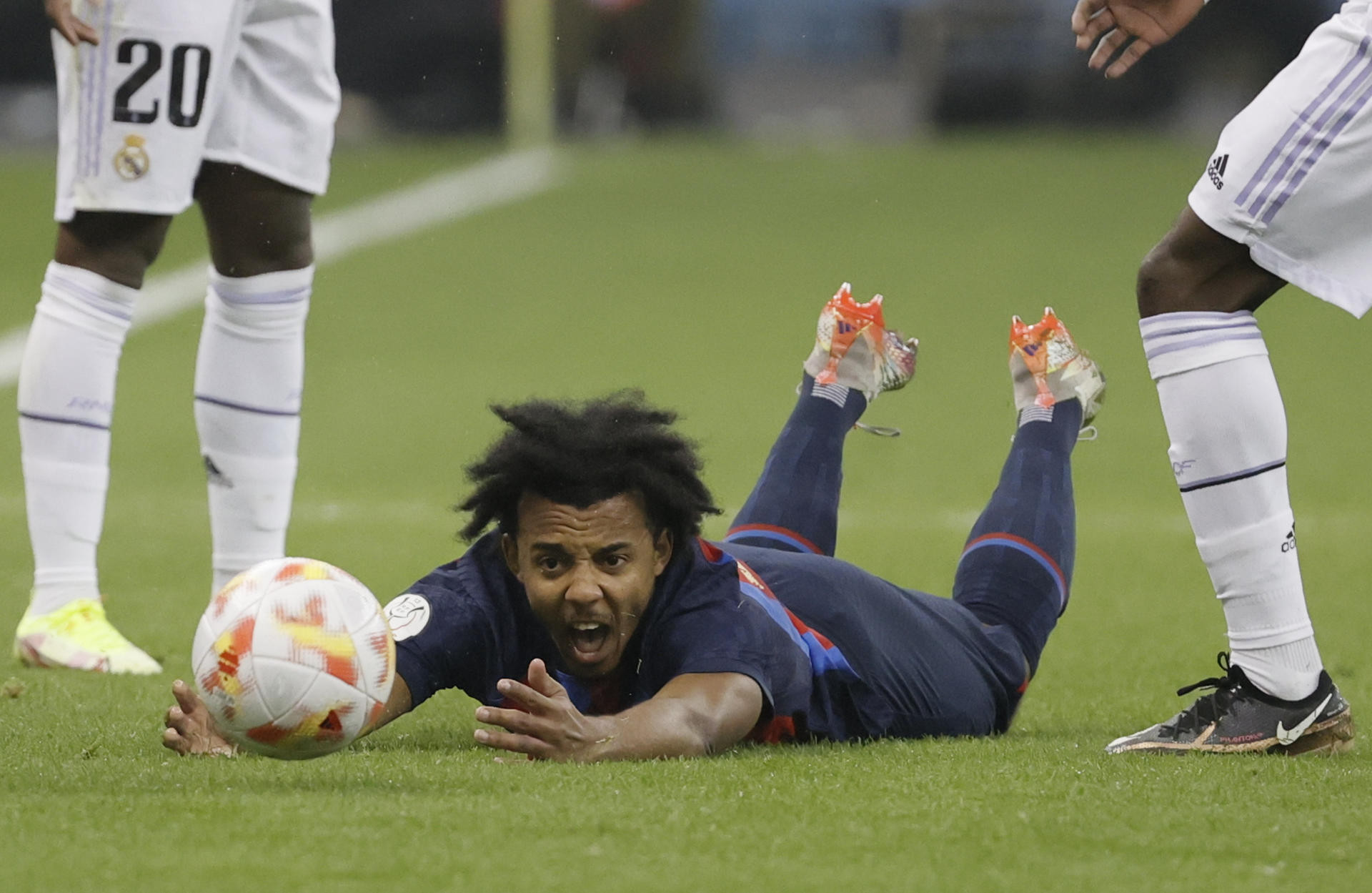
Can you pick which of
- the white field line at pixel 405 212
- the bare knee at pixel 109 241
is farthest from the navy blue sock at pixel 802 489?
the white field line at pixel 405 212

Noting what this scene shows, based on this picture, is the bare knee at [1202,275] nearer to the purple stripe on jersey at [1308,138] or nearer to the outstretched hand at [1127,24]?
the purple stripe on jersey at [1308,138]

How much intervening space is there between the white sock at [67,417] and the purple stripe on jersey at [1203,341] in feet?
7.57

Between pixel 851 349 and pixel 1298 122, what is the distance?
1.57 m

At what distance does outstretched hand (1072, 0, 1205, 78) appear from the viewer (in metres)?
3.91

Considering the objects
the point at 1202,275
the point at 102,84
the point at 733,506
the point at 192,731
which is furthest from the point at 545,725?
the point at 733,506

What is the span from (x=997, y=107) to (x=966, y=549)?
16.2m

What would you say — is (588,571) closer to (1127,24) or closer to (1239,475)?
(1239,475)

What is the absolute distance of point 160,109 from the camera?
4832 mm

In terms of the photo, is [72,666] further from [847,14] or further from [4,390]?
[847,14]

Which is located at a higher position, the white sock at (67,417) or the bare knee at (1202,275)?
the bare knee at (1202,275)

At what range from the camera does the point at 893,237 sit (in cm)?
1572

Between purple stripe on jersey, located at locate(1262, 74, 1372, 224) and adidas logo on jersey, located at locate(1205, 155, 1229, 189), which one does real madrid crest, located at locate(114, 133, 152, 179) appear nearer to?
adidas logo on jersey, located at locate(1205, 155, 1229, 189)

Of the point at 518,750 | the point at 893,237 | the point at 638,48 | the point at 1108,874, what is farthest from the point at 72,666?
the point at 638,48

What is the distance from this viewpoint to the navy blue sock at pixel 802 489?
477cm
